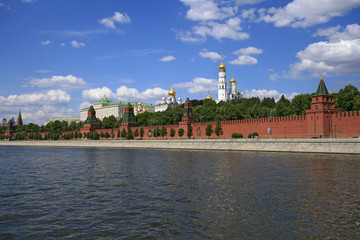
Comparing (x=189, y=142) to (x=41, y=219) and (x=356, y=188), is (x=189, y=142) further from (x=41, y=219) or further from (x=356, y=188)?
(x=41, y=219)

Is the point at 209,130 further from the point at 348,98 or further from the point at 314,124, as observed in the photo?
the point at 348,98

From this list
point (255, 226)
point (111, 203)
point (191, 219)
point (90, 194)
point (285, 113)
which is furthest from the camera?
point (285, 113)

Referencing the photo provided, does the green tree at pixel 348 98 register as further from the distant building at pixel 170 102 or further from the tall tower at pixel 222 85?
the distant building at pixel 170 102

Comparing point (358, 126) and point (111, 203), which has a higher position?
point (358, 126)

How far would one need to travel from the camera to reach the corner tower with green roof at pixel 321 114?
3642cm

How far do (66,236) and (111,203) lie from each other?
3.34 m

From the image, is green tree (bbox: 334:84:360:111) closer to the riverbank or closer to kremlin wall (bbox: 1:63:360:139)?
kremlin wall (bbox: 1:63:360:139)

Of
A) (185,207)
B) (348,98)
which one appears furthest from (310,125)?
(185,207)

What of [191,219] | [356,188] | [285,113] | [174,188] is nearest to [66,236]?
[191,219]

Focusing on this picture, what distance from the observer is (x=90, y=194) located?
13.1 m

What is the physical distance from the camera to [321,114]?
3666cm

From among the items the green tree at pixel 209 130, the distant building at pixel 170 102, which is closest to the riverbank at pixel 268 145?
the green tree at pixel 209 130

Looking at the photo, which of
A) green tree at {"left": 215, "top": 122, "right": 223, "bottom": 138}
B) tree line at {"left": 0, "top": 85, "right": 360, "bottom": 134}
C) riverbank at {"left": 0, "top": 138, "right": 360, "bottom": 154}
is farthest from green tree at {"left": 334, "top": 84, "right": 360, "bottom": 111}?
riverbank at {"left": 0, "top": 138, "right": 360, "bottom": 154}

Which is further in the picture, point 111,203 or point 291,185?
point 291,185
